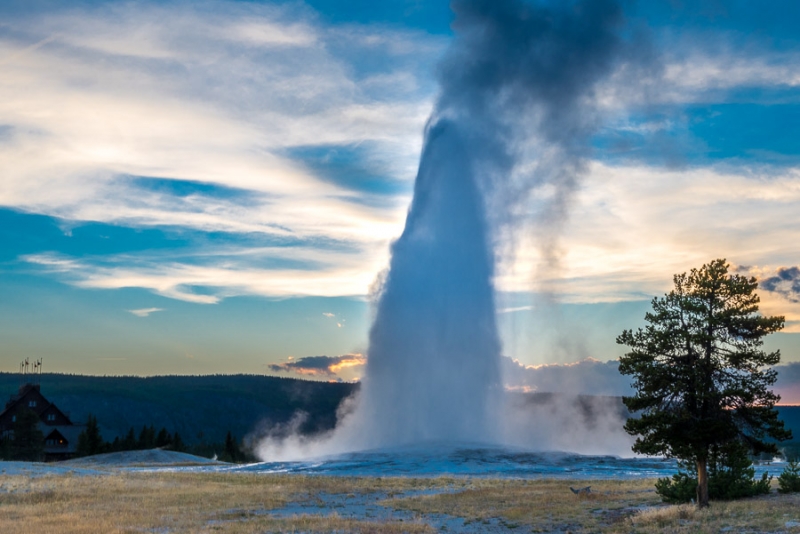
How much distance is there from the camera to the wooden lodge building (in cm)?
9812

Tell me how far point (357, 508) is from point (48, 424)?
3342 inches

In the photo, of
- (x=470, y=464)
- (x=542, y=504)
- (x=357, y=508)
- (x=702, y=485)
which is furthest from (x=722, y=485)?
(x=470, y=464)

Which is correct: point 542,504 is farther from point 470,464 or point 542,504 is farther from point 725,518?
point 470,464

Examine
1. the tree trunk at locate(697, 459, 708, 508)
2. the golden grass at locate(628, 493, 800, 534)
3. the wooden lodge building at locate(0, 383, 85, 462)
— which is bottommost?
the wooden lodge building at locate(0, 383, 85, 462)

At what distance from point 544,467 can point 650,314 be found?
32583mm

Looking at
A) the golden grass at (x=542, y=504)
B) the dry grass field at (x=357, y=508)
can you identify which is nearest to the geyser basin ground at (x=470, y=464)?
the dry grass field at (x=357, y=508)

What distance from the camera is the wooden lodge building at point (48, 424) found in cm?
9812

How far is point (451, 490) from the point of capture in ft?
132

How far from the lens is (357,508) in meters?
32.1

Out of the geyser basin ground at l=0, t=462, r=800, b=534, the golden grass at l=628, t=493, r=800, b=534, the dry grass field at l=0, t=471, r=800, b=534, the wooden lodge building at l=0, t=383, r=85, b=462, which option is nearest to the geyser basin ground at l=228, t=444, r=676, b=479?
the geyser basin ground at l=0, t=462, r=800, b=534

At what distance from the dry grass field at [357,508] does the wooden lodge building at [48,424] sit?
59909 mm

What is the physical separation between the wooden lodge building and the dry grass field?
59.9 meters

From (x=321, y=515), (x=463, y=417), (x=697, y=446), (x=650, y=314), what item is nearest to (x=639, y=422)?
(x=697, y=446)

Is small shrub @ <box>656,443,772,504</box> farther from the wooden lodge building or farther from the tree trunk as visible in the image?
the wooden lodge building
